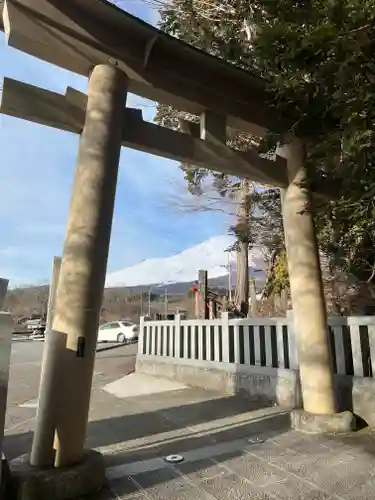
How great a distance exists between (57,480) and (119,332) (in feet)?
65.4

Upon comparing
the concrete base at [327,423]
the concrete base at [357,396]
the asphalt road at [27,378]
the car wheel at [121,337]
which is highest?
the car wheel at [121,337]

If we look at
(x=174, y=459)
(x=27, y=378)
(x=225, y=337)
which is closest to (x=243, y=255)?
(x=225, y=337)

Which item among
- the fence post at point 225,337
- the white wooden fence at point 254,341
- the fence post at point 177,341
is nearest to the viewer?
the white wooden fence at point 254,341

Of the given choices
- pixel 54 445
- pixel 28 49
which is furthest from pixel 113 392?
pixel 28 49

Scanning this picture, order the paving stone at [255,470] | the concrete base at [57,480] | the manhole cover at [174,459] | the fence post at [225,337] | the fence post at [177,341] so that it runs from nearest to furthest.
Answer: the concrete base at [57,480]
the paving stone at [255,470]
the manhole cover at [174,459]
the fence post at [225,337]
the fence post at [177,341]

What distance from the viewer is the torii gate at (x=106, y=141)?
2.64m

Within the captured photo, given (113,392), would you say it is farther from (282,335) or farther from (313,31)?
(313,31)

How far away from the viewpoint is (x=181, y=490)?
2.50 m

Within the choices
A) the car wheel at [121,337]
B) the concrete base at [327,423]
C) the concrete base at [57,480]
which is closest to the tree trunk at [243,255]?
the concrete base at [327,423]

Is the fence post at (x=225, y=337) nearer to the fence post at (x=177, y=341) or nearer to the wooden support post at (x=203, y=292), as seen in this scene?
the fence post at (x=177, y=341)

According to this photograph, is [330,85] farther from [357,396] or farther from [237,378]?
[237,378]

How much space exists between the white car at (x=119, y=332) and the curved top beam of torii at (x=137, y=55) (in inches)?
724

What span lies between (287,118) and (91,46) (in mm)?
2121

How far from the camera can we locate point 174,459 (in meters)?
3.07
